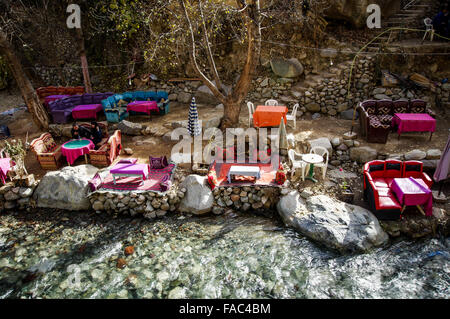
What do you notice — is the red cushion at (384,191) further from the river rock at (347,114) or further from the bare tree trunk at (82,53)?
the bare tree trunk at (82,53)

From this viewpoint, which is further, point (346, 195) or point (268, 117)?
point (268, 117)

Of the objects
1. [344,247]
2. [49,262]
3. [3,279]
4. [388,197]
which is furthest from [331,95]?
[3,279]

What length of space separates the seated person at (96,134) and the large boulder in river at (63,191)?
1697 mm

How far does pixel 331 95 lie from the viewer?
1336cm

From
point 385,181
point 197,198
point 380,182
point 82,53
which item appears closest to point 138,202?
point 197,198

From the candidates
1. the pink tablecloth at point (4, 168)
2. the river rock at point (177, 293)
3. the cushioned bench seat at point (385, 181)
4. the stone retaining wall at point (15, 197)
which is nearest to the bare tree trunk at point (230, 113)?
the cushioned bench seat at point (385, 181)

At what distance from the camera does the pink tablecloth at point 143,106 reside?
1365cm

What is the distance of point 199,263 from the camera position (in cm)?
737

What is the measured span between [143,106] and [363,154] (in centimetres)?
917

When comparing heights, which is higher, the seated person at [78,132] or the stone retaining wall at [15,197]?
the seated person at [78,132]

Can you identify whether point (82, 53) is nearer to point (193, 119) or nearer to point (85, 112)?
point (85, 112)

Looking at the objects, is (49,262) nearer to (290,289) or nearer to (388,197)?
(290,289)

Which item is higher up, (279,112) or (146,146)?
(279,112)
